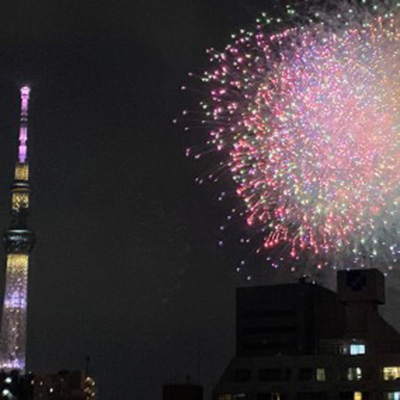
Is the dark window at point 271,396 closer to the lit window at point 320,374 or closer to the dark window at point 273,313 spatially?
the lit window at point 320,374

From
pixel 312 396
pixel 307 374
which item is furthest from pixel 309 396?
pixel 307 374

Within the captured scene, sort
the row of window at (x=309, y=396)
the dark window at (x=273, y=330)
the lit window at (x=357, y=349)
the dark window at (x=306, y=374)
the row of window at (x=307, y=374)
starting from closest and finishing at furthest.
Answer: the row of window at (x=309, y=396) < the row of window at (x=307, y=374) < the dark window at (x=306, y=374) < the lit window at (x=357, y=349) < the dark window at (x=273, y=330)

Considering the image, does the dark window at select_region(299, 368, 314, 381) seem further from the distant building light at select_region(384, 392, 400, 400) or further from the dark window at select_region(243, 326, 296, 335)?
the dark window at select_region(243, 326, 296, 335)

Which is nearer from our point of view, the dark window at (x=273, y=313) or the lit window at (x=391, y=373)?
the lit window at (x=391, y=373)

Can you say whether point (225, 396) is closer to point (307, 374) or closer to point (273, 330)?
point (307, 374)

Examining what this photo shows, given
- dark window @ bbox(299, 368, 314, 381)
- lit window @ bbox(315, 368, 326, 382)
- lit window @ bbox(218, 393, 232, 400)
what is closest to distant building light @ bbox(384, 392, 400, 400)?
lit window @ bbox(315, 368, 326, 382)

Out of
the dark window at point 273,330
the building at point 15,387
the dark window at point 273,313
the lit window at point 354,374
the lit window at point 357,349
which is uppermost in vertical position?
the dark window at point 273,313

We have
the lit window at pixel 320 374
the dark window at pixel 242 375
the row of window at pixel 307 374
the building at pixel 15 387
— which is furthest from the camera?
the dark window at pixel 242 375

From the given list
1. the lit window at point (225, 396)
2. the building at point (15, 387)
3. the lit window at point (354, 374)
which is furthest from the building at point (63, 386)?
the building at point (15, 387)
